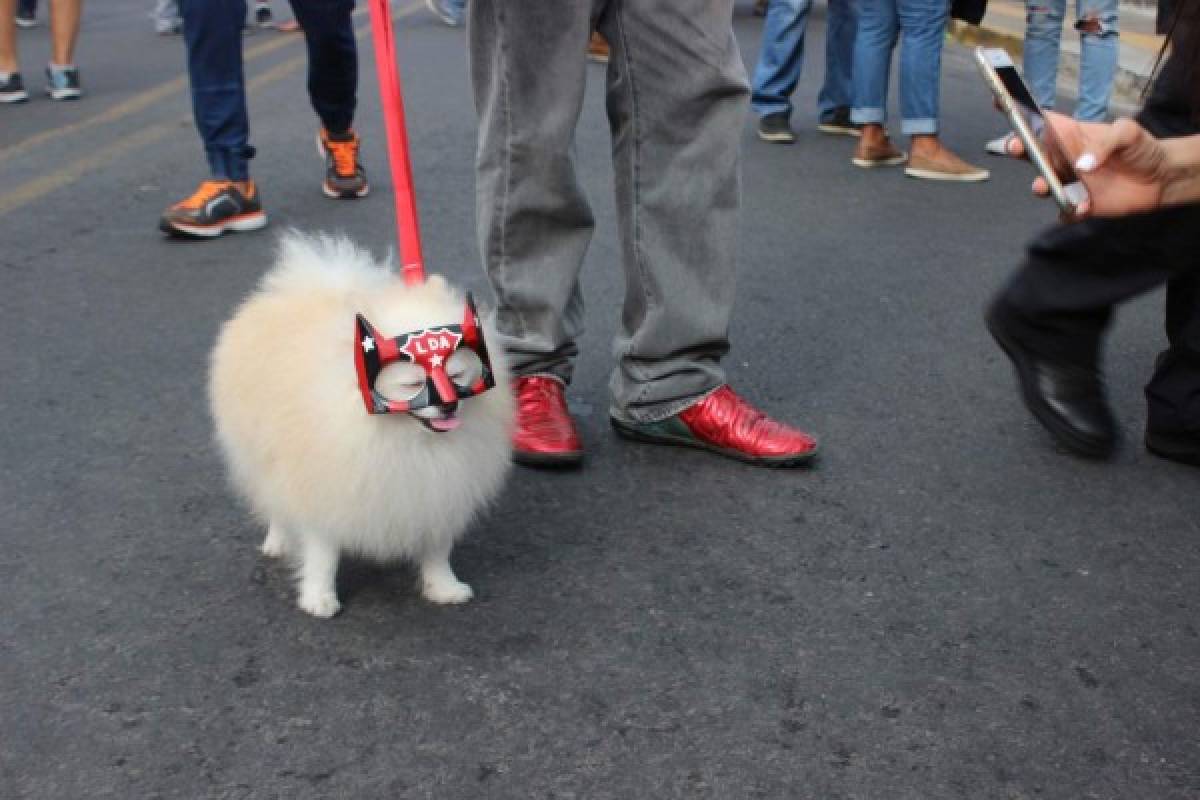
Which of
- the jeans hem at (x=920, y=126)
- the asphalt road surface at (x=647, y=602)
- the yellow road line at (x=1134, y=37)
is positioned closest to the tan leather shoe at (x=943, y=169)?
the jeans hem at (x=920, y=126)

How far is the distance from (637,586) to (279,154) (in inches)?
165

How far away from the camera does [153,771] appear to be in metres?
1.93

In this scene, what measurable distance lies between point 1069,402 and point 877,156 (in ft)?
11.0

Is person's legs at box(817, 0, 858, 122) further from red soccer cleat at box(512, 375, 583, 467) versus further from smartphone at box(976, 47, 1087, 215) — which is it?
smartphone at box(976, 47, 1087, 215)

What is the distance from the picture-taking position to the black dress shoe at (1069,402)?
3062 millimetres

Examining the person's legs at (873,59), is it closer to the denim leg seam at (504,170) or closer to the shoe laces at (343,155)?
the shoe laces at (343,155)

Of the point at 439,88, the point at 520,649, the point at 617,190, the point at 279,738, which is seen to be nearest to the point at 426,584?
the point at 520,649

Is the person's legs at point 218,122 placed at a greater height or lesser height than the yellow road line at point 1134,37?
greater

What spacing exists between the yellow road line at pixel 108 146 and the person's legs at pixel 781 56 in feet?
9.66

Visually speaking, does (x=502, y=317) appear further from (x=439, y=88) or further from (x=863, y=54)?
(x=439, y=88)

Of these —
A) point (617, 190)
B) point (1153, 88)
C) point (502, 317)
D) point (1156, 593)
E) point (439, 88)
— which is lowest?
point (439, 88)

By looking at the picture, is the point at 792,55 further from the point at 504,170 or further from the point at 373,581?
the point at 373,581

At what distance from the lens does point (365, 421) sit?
6.96 ft

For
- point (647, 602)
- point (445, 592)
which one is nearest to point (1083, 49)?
point (647, 602)
